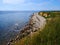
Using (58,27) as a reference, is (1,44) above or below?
below

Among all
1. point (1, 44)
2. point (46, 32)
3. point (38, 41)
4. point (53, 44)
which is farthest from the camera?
point (1, 44)

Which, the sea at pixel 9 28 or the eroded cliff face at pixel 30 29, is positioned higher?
the eroded cliff face at pixel 30 29

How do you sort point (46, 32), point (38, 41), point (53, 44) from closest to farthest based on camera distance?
point (53, 44) → point (38, 41) → point (46, 32)

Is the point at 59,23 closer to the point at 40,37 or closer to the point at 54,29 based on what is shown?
the point at 54,29

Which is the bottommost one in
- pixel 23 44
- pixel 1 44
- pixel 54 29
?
pixel 1 44

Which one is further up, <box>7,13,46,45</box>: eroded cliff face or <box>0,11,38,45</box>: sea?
<box>7,13,46,45</box>: eroded cliff face

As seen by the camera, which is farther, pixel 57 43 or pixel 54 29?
pixel 54 29

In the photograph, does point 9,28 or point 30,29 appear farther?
point 9,28

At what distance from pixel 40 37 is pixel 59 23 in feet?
6.56

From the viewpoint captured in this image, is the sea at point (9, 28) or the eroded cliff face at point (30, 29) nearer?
the eroded cliff face at point (30, 29)

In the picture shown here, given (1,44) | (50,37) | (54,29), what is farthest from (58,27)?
(1,44)

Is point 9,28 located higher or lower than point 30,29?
lower

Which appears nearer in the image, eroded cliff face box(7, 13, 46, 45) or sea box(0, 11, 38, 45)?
eroded cliff face box(7, 13, 46, 45)

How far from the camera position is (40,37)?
1095 cm
